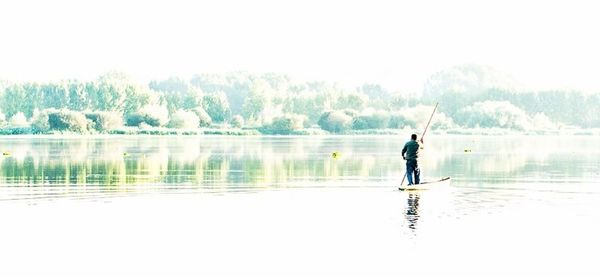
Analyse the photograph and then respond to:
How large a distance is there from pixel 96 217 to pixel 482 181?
19.5 m

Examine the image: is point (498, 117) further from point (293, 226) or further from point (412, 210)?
point (293, 226)

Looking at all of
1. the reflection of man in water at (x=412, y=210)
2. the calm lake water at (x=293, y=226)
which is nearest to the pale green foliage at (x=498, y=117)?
the calm lake water at (x=293, y=226)

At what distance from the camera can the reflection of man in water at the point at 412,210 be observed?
24.6 meters

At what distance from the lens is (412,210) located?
28047 millimetres

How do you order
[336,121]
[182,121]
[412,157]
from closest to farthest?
[412,157], [182,121], [336,121]

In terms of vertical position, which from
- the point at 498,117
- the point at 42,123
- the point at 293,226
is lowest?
the point at 293,226

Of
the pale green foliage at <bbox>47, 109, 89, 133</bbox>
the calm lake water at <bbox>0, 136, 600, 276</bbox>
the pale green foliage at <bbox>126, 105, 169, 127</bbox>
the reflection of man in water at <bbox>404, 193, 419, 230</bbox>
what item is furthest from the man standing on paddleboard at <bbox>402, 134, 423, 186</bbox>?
the pale green foliage at <bbox>126, 105, 169, 127</bbox>

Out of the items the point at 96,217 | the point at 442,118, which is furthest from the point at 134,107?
the point at 96,217

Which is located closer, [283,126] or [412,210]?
[412,210]

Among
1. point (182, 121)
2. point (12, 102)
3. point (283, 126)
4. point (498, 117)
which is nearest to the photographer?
point (182, 121)

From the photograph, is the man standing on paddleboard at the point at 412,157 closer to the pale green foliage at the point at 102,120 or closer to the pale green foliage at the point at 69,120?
the pale green foliage at the point at 69,120

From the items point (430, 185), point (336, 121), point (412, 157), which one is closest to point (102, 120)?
point (336, 121)

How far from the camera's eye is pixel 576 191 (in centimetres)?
3578

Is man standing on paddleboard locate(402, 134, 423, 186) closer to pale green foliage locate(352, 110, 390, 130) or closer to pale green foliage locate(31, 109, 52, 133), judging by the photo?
pale green foliage locate(31, 109, 52, 133)
